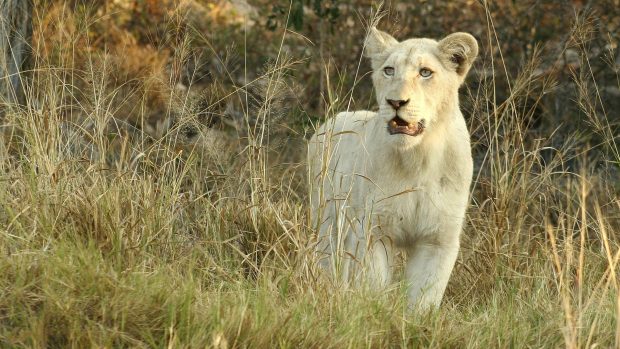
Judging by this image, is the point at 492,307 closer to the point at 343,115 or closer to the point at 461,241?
the point at 461,241

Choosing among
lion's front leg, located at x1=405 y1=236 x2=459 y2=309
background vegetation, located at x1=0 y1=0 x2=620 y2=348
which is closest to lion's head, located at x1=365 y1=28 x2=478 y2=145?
background vegetation, located at x1=0 y1=0 x2=620 y2=348

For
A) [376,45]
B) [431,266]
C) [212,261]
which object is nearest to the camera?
[212,261]

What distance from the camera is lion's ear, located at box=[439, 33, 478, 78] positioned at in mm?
5371

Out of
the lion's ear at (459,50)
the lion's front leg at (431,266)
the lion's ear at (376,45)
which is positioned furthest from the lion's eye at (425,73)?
the lion's front leg at (431,266)

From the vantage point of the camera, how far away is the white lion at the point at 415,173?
17.1ft

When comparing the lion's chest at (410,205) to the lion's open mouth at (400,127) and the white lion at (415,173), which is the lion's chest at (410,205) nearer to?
the white lion at (415,173)

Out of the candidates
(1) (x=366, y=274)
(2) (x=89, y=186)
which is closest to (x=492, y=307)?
(1) (x=366, y=274)

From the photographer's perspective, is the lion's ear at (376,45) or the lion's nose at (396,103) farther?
the lion's ear at (376,45)

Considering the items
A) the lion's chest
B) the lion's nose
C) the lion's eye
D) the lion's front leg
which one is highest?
the lion's eye

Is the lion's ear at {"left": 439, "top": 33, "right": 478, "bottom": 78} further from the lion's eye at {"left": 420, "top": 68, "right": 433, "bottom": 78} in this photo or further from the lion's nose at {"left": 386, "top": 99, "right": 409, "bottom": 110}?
the lion's nose at {"left": 386, "top": 99, "right": 409, "bottom": 110}

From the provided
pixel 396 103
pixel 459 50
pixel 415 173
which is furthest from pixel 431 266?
pixel 459 50

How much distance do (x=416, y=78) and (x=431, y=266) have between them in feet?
2.72

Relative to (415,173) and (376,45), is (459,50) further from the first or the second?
(415,173)

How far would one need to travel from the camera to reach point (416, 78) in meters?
5.21
